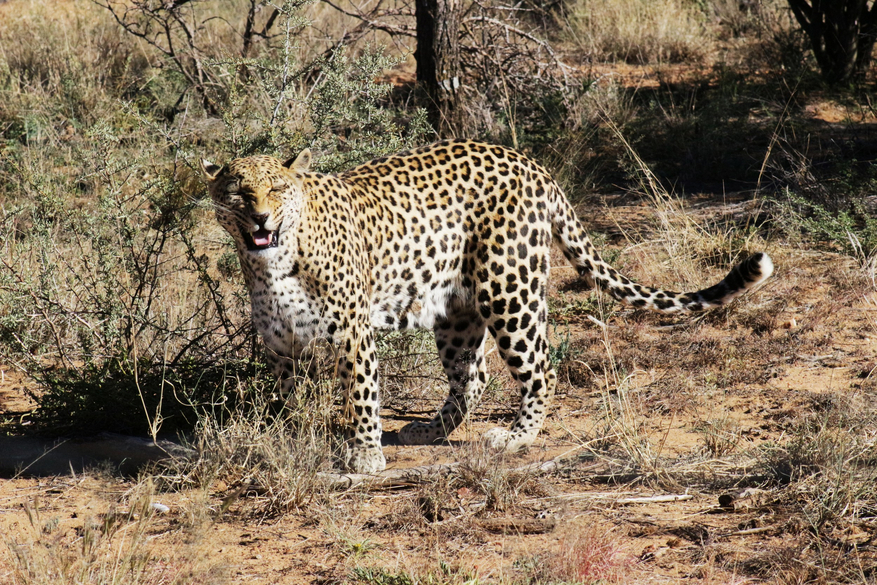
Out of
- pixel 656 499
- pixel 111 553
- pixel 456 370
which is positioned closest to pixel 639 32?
pixel 456 370

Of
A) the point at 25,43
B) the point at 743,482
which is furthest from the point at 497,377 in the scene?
the point at 25,43

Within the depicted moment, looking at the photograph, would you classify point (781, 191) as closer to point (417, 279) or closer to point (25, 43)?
point (417, 279)

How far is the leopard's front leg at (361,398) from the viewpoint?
530 cm

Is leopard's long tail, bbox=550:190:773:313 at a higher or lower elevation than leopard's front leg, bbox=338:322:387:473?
higher

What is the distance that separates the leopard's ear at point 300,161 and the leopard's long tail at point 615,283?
5.27ft

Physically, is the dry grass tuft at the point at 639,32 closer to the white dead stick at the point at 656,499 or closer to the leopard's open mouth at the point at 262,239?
the leopard's open mouth at the point at 262,239

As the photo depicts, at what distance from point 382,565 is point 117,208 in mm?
3159

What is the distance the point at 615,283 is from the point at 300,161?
6.92 ft

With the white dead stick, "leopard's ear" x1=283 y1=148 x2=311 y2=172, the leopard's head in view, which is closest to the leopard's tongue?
the leopard's head

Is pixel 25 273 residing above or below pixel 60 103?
below

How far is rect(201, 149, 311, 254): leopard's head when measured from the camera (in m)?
4.94

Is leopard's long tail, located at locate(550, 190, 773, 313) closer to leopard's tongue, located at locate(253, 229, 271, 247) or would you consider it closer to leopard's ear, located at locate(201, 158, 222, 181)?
leopard's tongue, located at locate(253, 229, 271, 247)

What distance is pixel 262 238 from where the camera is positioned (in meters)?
5.00

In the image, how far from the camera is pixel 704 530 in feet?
14.8
